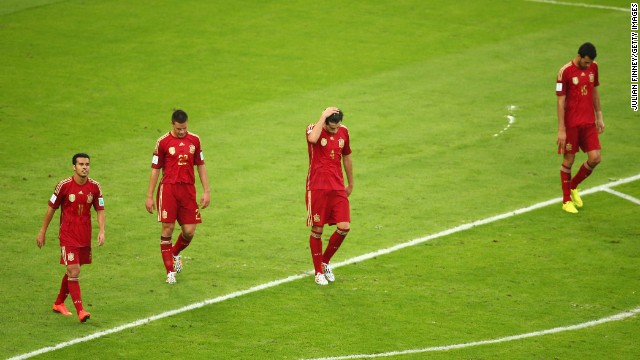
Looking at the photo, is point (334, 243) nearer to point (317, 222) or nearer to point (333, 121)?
point (317, 222)

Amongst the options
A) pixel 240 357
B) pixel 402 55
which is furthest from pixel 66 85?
pixel 240 357

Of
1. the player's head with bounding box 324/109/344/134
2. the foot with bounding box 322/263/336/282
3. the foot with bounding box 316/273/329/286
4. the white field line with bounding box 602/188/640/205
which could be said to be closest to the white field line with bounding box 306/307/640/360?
the foot with bounding box 316/273/329/286

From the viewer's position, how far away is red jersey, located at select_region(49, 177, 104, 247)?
14.8 metres

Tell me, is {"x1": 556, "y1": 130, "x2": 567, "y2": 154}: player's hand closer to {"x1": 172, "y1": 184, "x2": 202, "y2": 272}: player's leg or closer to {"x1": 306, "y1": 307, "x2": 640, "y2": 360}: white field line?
{"x1": 306, "y1": 307, "x2": 640, "y2": 360}: white field line

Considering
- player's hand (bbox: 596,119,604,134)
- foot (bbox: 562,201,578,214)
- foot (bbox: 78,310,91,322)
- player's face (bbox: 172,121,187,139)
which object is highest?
player's face (bbox: 172,121,187,139)

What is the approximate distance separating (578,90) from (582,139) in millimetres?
879

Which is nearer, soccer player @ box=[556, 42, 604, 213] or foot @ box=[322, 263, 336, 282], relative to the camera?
foot @ box=[322, 263, 336, 282]

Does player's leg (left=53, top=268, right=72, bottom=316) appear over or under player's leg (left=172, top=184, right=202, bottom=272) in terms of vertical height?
under

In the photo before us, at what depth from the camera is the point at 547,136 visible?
76.2 feet

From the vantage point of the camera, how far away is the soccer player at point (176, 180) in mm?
15883

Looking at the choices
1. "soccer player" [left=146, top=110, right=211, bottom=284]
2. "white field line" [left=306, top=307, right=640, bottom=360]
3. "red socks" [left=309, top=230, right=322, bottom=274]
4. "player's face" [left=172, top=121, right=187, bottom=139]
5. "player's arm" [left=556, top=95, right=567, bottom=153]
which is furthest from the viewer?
"player's arm" [left=556, top=95, right=567, bottom=153]

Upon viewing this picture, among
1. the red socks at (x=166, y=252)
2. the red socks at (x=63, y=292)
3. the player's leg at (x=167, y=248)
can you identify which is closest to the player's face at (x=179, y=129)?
the player's leg at (x=167, y=248)

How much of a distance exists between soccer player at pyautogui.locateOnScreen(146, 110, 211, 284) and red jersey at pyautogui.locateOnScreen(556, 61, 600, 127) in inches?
265

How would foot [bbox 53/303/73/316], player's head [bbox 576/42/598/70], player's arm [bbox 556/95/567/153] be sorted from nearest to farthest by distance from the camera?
1. foot [bbox 53/303/73/316]
2. player's head [bbox 576/42/598/70]
3. player's arm [bbox 556/95/567/153]
